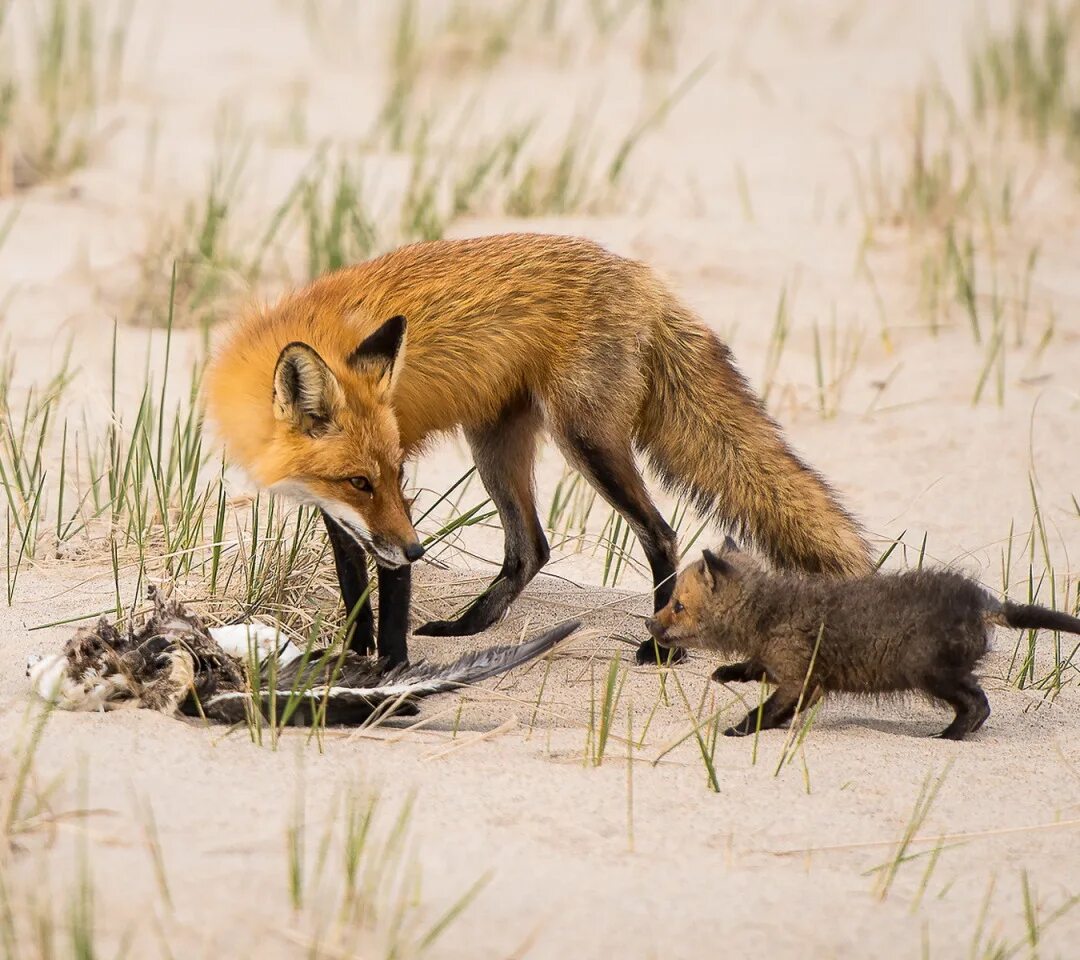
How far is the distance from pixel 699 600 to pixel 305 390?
4.68 feet

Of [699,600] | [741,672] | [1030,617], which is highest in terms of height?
[1030,617]

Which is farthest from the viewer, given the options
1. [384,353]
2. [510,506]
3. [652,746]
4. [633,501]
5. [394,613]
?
[510,506]

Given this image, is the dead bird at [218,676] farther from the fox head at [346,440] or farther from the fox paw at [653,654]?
the fox paw at [653,654]

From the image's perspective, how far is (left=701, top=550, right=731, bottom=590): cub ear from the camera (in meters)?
4.70

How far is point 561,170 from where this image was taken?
10.1 metres

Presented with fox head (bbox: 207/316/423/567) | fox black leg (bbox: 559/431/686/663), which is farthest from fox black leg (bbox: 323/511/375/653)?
fox black leg (bbox: 559/431/686/663)

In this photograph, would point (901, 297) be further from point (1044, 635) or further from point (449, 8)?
point (449, 8)

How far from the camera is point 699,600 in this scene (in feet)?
15.7

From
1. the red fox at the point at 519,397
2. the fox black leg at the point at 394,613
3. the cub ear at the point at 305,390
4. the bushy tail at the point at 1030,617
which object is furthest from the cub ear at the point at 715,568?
the cub ear at the point at 305,390

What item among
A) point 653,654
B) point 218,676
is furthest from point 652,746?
point 218,676

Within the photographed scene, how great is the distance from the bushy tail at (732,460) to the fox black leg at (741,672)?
0.58 meters

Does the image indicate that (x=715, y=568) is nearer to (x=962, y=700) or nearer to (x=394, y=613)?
(x=962, y=700)

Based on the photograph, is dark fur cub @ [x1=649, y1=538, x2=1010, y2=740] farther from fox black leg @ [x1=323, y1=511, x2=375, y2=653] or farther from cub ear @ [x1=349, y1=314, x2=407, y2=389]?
cub ear @ [x1=349, y1=314, x2=407, y2=389]

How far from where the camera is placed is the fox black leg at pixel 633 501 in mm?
5438
